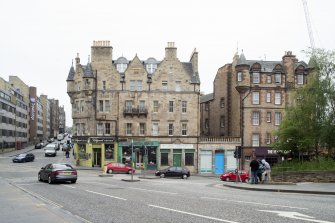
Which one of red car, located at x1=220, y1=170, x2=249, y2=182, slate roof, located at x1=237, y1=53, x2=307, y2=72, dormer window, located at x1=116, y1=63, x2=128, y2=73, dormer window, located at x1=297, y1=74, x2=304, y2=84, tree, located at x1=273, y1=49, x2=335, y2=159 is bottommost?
red car, located at x1=220, y1=170, x2=249, y2=182

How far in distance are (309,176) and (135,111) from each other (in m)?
31.7

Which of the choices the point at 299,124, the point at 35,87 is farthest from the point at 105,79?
the point at 35,87

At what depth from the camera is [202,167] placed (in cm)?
5419

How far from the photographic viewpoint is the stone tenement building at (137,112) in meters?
54.2

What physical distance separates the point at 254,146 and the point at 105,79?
22301 mm

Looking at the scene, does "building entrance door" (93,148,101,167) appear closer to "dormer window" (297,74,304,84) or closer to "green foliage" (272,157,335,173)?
"green foliage" (272,157,335,173)

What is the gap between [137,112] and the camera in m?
54.0

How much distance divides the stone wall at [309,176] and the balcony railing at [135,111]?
28481 mm

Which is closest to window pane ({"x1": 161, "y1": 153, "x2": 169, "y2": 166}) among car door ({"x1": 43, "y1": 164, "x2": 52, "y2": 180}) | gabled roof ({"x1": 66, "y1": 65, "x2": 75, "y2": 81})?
gabled roof ({"x1": 66, "y1": 65, "x2": 75, "y2": 81})

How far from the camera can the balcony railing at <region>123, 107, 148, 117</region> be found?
53.9 m

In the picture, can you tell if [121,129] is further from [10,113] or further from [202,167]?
[10,113]

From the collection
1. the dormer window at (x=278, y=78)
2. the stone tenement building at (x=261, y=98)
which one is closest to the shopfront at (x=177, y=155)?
the stone tenement building at (x=261, y=98)

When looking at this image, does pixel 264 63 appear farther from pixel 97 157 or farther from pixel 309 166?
pixel 309 166

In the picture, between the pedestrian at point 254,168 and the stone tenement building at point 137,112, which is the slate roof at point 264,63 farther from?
the pedestrian at point 254,168
